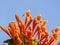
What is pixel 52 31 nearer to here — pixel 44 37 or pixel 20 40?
pixel 44 37

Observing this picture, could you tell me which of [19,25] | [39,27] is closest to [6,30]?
[19,25]

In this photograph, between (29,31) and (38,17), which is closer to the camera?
(29,31)

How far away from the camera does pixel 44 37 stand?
10016 millimetres

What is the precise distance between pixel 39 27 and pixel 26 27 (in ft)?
1.47

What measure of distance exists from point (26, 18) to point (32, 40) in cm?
93

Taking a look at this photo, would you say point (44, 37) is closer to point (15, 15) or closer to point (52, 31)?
point (52, 31)

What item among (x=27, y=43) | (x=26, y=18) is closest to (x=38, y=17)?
(x=26, y=18)

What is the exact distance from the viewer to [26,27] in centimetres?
1009

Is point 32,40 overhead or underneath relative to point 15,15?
underneath

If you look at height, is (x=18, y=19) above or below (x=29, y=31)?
above

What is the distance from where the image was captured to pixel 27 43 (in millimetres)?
9953

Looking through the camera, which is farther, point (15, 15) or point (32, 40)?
point (15, 15)

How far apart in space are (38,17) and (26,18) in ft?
1.39

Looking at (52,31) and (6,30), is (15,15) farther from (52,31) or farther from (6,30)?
(52,31)
